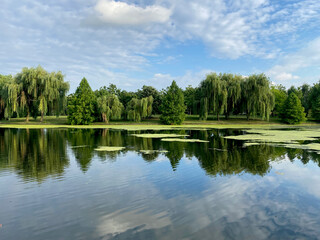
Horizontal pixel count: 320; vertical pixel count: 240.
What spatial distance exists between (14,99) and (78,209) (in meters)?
44.6

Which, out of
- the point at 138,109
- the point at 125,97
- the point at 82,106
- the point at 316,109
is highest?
the point at 125,97

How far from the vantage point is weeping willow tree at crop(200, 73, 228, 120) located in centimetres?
4991

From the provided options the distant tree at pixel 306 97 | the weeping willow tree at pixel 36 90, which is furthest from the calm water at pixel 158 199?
the distant tree at pixel 306 97

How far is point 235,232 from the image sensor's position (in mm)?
5312

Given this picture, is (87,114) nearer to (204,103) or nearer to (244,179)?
(204,103)

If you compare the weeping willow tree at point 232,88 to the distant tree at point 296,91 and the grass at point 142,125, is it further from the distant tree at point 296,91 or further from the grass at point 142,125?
the distant tree at point 296,91

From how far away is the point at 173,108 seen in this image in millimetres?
52312

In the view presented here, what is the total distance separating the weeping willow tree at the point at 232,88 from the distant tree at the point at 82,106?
29.8 m

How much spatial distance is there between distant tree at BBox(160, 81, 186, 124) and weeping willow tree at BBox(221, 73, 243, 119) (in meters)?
10.2

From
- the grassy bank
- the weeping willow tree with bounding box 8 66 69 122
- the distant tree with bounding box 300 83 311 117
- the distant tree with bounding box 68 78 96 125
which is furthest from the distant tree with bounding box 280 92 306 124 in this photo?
the weeping willow tree with bounding box 8 66 69 122

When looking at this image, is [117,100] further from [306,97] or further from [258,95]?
[306,97]

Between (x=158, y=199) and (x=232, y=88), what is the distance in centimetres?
4704

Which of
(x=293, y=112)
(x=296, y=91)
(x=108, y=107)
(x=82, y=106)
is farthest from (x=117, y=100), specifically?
(x=296, y=91)

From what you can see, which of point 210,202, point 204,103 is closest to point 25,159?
point 210,202
